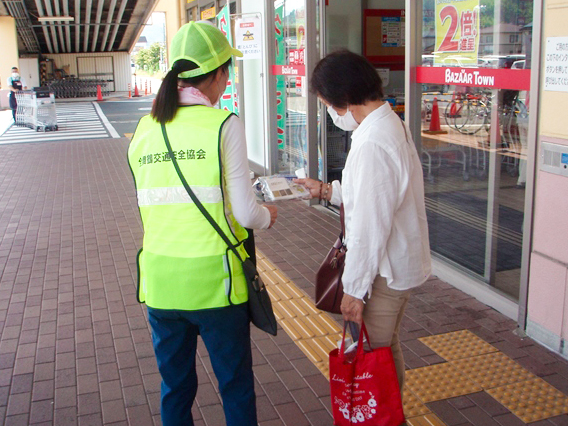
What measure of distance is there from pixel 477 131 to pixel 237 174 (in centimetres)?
290

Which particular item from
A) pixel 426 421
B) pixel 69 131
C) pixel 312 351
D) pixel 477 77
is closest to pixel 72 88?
pixel 69 131

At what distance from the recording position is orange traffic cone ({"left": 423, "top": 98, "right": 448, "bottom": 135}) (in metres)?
4.88

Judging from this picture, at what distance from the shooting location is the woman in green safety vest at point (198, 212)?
84.1 inches

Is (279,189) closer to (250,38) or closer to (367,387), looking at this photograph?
(367,387)

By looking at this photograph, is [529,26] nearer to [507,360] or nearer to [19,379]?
[507,360]

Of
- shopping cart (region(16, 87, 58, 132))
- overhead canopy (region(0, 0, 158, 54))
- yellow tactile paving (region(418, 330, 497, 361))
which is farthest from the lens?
overhead canopy (region(0, 0, 158, 54))

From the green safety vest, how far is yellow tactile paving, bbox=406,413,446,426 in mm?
1296

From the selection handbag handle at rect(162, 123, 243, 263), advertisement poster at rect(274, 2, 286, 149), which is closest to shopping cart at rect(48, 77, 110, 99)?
advertisement poster at rect(274, 2, 286, 149)

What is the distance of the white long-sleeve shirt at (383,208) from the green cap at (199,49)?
0.59 m

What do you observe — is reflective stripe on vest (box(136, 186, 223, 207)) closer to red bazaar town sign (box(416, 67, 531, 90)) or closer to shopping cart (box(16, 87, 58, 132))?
red bazaar town sign (box(416, 67, 531, 90))

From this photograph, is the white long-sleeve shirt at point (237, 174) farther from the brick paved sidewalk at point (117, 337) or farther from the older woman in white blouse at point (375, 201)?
the brick paved sidewalk at point (117, 337)

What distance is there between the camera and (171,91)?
2.18 metres

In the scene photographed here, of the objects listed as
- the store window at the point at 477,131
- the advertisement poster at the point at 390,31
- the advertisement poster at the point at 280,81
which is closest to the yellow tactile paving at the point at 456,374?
the store window at the point at 477,131

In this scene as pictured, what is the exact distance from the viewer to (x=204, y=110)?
85.7 inches
